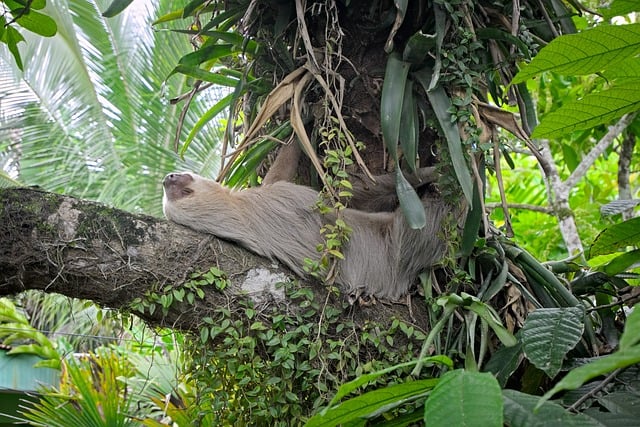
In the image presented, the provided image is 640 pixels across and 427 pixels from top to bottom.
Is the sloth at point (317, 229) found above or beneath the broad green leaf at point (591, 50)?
beneath

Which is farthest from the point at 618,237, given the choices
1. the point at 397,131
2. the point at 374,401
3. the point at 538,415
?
the point at 374,401

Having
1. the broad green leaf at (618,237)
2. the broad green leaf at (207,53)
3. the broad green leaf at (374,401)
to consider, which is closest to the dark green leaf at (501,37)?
the broad green leaf at (618,237)

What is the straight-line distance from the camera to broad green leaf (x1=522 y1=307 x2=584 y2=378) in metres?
2.10

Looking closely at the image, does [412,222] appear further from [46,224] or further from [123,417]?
[123,417]

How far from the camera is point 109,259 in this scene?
9.37ft

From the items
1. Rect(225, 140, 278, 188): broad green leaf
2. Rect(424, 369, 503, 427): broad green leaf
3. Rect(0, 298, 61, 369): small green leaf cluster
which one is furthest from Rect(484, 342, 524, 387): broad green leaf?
Rect(0, 298, 61, 369): small green leaf cluster

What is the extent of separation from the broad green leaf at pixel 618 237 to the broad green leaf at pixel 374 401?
1.29 m

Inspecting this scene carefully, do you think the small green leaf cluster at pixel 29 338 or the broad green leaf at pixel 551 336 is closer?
the broad green leaf at pixel 551 336

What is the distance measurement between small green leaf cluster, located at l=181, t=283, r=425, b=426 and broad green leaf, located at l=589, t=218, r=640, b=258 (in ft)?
2.82

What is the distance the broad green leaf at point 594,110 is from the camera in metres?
1.74

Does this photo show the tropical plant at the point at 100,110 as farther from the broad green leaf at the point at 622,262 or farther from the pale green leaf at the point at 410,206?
the broad green leaf at the point at 622,262

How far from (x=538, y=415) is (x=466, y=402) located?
0.42 meters

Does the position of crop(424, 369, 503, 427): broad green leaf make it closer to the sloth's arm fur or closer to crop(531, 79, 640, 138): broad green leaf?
crop(531, 79, 640, 138): broad green leaf

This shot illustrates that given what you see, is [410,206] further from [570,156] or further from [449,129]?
[570,156]
